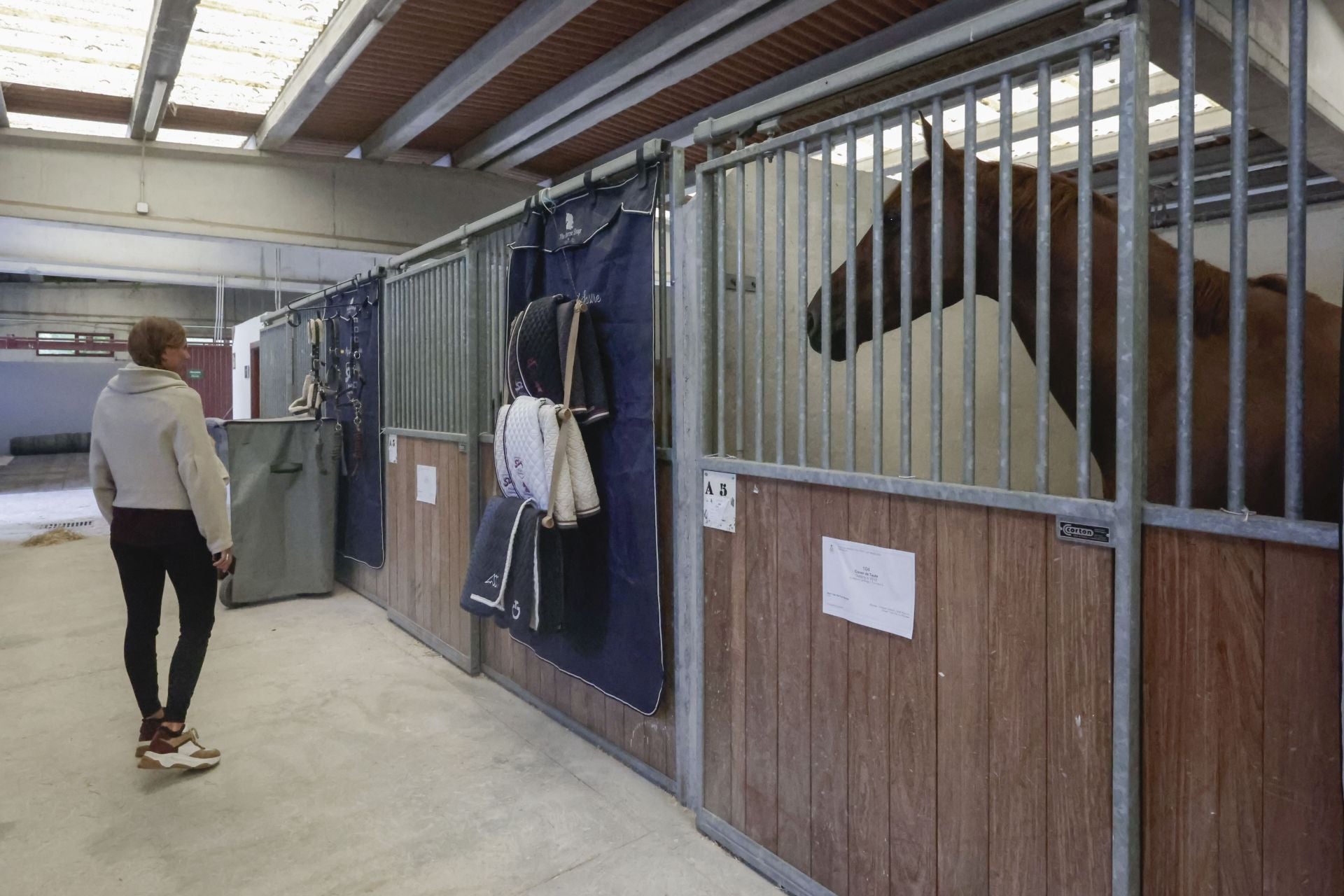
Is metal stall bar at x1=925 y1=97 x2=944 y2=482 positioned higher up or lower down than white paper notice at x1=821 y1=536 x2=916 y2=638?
higher up

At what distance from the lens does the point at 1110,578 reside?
1231mm

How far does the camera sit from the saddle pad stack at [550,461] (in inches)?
89.4

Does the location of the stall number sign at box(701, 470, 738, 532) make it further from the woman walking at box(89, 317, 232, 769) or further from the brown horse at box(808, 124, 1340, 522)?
the woman walking at box(89, 317, 232, 769)

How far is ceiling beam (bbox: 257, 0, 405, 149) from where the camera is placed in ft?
10.5

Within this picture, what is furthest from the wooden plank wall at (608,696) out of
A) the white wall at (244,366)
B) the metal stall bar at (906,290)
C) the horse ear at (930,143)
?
the white wall at (244,366)

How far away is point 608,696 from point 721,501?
0.90 meters

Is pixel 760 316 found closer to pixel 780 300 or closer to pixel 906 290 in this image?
pixel 780 300

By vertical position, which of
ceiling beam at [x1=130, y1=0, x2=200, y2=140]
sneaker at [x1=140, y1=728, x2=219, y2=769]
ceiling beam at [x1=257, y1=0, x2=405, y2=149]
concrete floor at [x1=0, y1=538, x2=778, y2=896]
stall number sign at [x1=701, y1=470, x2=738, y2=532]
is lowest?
concrete floor at [x1=0, y1=538, x2=778, y2=896]

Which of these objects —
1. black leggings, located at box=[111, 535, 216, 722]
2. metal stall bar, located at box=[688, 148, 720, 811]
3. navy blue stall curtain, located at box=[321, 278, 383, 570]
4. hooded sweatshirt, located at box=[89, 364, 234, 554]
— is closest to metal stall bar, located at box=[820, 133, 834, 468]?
metal stall bar, located at box=[688, 148, 720, 811]

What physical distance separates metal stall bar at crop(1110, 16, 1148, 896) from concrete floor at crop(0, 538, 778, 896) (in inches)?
35.4

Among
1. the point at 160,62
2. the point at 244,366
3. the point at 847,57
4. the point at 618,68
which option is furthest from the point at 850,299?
the point at 244,366

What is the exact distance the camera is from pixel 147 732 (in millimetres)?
2408

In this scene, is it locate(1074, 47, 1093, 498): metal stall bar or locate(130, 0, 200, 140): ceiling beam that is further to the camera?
locate(130, 0, 200, 140): ceiling beam

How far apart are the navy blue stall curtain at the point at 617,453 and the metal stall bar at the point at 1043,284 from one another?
106cm
